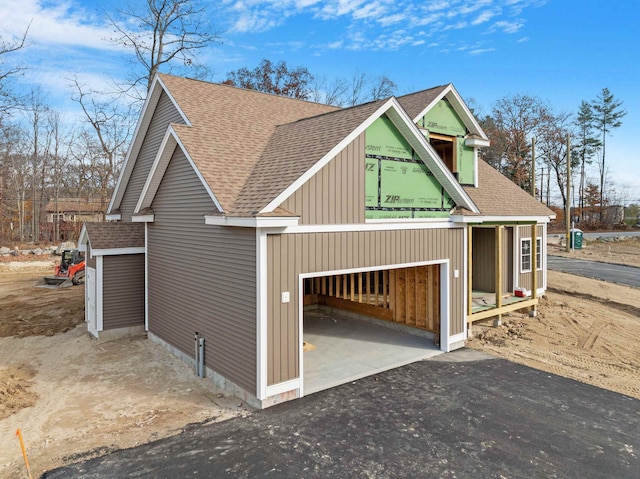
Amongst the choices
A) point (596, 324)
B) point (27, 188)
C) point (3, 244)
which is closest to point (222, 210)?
point (596, 324)

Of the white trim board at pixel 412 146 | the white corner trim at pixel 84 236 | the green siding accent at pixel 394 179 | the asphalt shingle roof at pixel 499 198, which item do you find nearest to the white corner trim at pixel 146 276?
A: the white corner trim at pixel 84 236

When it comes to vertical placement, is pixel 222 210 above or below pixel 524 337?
above

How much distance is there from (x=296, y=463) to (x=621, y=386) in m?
7.00

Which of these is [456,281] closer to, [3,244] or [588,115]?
[3,244]

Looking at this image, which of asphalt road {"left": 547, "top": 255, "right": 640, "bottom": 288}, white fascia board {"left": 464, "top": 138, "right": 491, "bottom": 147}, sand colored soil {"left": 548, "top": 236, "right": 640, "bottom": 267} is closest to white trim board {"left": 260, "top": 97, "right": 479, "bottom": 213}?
white fascia board {"left": 464, "top": 138, "right": 491, "bottom": 147}

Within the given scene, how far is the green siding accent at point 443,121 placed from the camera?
1205 centimetres

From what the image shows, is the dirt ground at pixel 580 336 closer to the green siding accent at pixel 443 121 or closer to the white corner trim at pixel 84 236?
the green siding accent at pixel 443 121

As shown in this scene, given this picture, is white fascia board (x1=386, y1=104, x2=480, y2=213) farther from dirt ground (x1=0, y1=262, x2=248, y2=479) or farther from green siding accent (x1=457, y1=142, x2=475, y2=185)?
dirt ground (x1=0, y1=262, x2=248, y2=479)

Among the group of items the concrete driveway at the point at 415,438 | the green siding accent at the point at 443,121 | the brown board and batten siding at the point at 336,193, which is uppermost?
the green siding accent at the point at 443,121

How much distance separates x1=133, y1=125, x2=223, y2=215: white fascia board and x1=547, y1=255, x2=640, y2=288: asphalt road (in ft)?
63.0

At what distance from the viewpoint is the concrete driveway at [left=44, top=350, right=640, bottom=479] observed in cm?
543

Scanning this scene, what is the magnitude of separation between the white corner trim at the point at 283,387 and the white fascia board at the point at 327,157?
3.16 metres

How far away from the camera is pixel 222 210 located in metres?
7.52

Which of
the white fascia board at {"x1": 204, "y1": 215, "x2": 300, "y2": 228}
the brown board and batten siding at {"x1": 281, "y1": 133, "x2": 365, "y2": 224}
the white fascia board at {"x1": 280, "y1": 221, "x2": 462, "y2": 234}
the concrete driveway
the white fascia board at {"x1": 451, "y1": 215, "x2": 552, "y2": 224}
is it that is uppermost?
the brown board and batten siding at {"x1": 281, "y1": 133, "x2": 365, "y2": 224}
